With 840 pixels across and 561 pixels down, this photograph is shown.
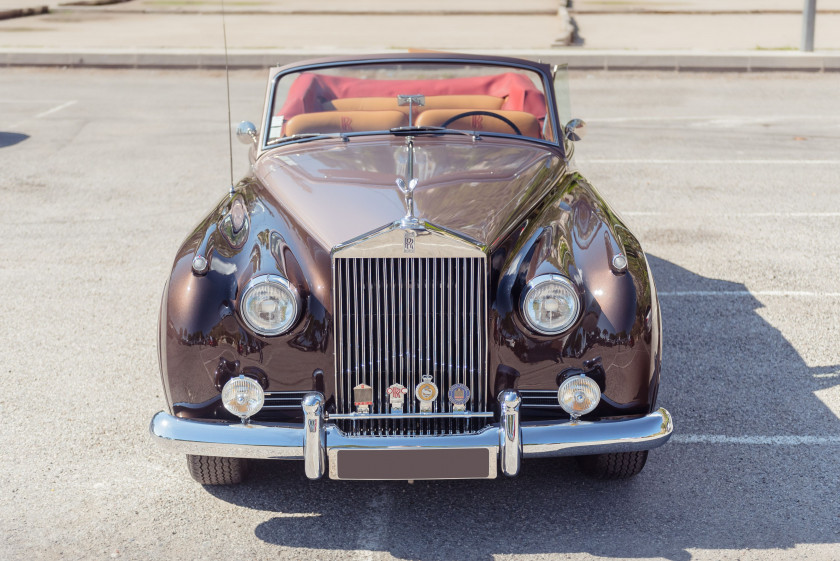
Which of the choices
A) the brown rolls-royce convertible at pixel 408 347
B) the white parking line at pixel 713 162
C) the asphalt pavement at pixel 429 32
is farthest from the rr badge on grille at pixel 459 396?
the asphalt pavement at pixel 429 32

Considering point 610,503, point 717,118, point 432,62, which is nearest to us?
point 610,503

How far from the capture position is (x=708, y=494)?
3885 millimetres

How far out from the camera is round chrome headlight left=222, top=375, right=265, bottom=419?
3.49 m

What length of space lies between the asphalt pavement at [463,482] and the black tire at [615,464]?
2.8 inches

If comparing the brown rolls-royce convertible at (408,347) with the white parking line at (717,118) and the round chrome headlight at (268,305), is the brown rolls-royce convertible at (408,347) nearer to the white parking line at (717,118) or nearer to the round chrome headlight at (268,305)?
the round chrome headlight at (268,305)

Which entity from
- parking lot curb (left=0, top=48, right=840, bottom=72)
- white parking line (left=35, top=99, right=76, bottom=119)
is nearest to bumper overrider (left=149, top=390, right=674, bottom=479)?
white parking line (left=35, top=99, right=76, bottom=119)

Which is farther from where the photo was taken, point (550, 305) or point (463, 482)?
point (463, 482)

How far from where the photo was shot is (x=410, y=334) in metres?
3.49

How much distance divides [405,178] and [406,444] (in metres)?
1.25

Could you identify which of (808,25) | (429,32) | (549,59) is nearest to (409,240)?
(549,59)

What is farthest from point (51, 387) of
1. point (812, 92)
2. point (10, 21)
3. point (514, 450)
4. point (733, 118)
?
point (10, 21)

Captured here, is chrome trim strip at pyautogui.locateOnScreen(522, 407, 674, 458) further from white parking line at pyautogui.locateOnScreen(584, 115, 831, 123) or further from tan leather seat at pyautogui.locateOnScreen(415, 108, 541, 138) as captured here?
white parking line at pyautogui.locateOnScreen(584, 115, 831, 123)

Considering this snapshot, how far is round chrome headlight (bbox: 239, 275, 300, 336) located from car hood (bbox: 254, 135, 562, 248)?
0.26 metres

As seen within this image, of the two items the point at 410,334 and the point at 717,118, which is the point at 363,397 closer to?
the point at 410,334
